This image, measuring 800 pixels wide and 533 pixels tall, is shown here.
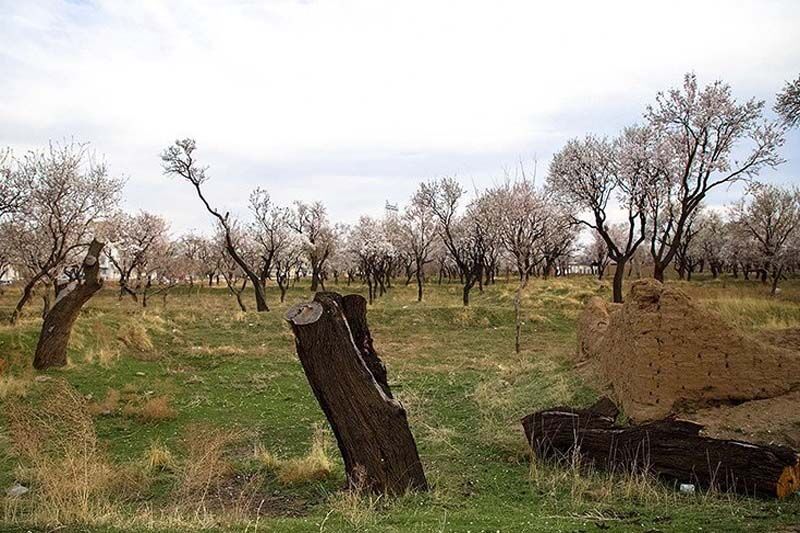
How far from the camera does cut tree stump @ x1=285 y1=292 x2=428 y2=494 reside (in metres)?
7.22

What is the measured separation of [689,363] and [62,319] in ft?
44.1

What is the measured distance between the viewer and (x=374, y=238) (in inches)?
2185

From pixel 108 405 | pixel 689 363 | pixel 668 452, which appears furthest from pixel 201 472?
pixel 689 363

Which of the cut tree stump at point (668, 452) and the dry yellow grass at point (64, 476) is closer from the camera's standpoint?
the dry yellow grass at point (64, 476)

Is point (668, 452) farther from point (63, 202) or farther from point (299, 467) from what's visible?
point (63, 202)

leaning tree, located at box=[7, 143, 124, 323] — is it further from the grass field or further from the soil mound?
the soil mound

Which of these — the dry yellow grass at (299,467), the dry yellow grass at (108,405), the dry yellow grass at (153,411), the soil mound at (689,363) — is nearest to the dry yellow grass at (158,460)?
the dry yellow grass at (299,467)

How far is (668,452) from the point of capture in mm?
7266

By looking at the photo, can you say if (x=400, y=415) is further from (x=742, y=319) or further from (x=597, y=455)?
(x=742, y=319)

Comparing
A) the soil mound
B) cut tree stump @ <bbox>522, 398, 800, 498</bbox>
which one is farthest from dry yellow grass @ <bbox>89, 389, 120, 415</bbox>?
the soil mound

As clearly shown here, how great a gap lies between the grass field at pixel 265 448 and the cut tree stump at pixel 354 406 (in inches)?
16.3

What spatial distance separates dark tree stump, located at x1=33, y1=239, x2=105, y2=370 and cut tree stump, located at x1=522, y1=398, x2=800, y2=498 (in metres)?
11.4

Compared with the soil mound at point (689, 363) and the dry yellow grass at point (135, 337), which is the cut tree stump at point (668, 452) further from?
the dry yellow grass at point (135, 337)

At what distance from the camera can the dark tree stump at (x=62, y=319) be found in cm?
1486
